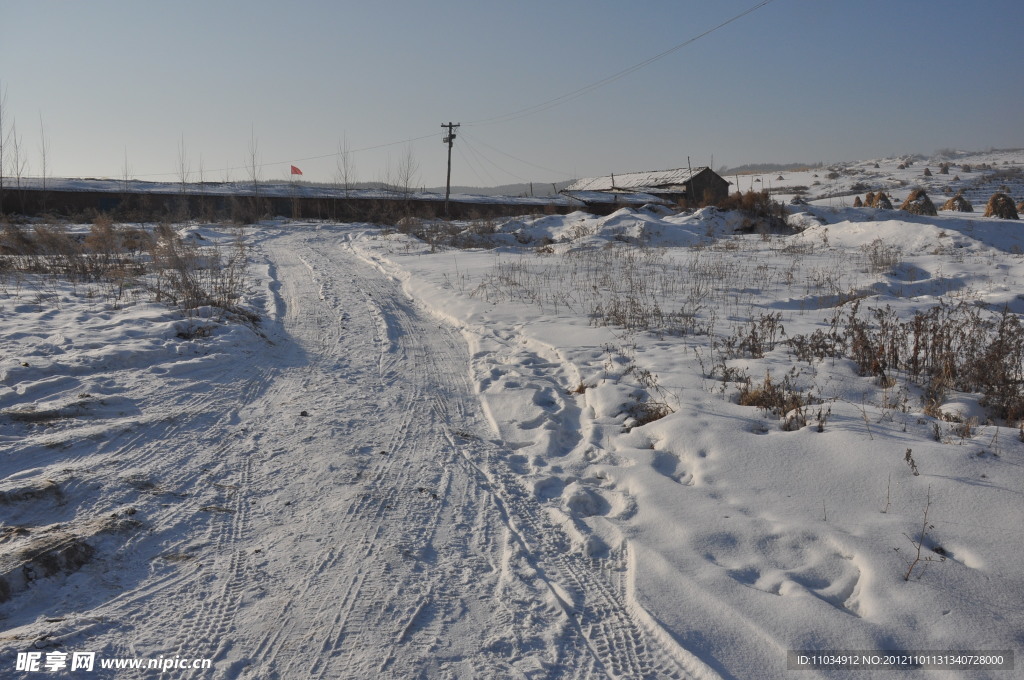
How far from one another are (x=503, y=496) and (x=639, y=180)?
55.8m

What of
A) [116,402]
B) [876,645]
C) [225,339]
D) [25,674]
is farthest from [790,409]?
[225,339]

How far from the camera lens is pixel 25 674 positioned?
2463 mm

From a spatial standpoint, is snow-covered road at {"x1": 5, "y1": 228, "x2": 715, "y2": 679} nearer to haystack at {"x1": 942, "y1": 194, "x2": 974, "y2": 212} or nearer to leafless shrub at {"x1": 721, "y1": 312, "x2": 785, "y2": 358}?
leafless shrub at {"x1": 721, "y1": 312, "x2": 785, "y2": 358}

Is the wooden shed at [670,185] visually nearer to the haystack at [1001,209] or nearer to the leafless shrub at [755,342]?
the haystack at [1001,209]

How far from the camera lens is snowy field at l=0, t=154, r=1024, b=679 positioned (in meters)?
2.87

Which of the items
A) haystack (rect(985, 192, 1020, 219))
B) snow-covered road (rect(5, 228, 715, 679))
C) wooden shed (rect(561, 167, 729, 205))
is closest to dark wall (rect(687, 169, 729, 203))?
wooden shed (rect(561, 167, 729, 205))

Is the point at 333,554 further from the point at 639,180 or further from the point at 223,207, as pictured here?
the point at 639,180

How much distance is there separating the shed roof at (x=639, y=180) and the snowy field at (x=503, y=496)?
1825 inches

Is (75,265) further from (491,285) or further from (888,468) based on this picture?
(888,468)

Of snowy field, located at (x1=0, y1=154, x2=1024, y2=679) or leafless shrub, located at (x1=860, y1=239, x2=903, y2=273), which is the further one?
leafless shrub, located at (x1=860, y1=239, x2=903, y2=273)

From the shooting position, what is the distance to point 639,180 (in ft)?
185

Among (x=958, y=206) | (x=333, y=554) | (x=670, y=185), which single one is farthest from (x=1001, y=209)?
(x=333, y=554)

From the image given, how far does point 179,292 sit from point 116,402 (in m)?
4.48

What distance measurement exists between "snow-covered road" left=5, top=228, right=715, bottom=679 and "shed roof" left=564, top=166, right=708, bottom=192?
166 feet
